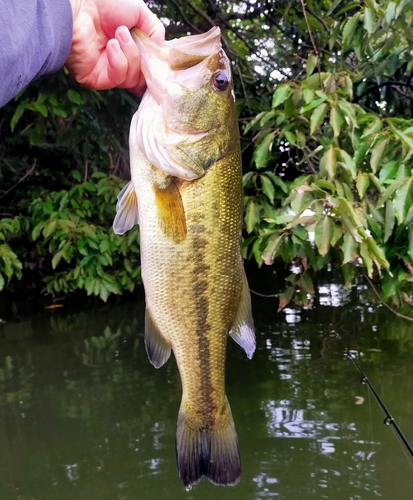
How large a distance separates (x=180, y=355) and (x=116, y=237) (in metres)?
4.07

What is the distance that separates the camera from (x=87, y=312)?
648 centimetres

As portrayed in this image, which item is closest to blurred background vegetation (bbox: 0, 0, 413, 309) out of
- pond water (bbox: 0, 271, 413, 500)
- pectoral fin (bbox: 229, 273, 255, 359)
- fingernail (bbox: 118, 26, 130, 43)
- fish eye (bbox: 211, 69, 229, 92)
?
pond water (bbox: 0, 271, 413, 500)

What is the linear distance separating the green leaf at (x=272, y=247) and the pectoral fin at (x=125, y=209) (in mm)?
1014

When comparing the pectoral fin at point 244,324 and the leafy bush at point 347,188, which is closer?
the pectoral fin at point 244,324

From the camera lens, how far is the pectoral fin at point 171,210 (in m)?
1.37

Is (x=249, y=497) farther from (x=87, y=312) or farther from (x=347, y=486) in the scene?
(x=87, y=312)

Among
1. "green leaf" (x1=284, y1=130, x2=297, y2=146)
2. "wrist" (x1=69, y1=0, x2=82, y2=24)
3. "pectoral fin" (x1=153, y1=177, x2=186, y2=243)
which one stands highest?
"wrist" (x1=69, y1=0, x2=82, y2=24)

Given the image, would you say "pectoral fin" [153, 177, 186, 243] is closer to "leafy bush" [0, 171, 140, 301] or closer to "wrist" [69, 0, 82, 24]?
"wrist" [69, 0, 82, 24]

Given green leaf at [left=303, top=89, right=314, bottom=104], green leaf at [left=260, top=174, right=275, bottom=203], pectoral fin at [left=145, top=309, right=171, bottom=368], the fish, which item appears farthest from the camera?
green leaf at [left=260, top=174, right=275, bottom=203]

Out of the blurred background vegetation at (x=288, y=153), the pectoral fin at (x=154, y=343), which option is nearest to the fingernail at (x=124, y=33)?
the pectoral fin at (x=154, y=343)

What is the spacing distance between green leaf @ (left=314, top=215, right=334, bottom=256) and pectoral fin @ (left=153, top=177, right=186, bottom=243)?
3.20 ft

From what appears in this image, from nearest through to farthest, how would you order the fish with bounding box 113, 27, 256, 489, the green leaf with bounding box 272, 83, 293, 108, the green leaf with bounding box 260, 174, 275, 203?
1. the fish with bounding box 113, 27, 256, 489
2. the green leaf with bounding box 272, 83, 293, 108
3. the green leaf with bounding box 260, 174, 275, 203

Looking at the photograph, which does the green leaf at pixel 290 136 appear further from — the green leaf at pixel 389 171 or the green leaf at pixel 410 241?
the green leaf at pixel 410 241

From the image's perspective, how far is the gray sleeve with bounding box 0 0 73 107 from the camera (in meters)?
1.05
